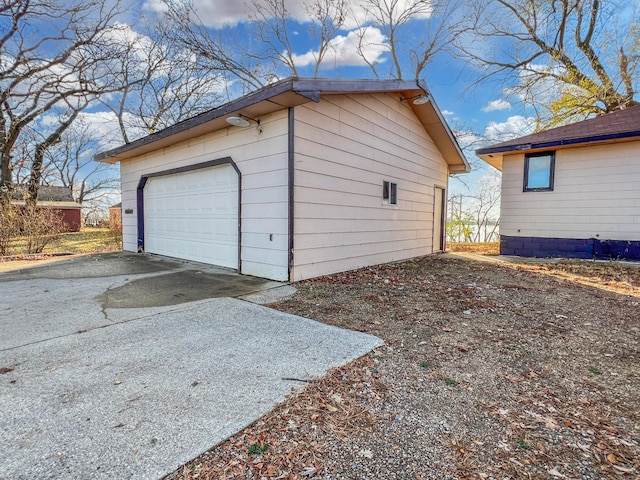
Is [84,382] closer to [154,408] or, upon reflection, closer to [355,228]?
[154,408]

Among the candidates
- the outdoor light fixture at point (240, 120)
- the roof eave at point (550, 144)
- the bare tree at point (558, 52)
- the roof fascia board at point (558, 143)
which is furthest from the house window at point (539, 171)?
the outdoor light fixture at point (240, 120)

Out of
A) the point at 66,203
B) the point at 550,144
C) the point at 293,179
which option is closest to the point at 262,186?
the point at 293,179

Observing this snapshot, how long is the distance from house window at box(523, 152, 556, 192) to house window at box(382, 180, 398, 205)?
4.26 meters

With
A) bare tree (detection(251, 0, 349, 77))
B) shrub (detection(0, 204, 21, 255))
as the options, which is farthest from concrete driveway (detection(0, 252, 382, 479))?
bare tree (detection(251, 0, 349, 77))

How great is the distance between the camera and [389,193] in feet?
25.5

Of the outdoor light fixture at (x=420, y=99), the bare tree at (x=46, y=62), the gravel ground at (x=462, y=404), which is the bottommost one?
the gravel ground at (x=462, y=404)

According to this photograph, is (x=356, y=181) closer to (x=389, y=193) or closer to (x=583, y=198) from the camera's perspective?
(x=389, y=193)

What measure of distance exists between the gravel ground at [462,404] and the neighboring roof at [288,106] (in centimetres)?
299

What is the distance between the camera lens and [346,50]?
568 inches

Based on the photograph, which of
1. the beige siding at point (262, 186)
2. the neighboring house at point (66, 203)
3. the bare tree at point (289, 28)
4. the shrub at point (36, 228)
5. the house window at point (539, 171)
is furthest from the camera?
the neighboring house at point (66, 203)

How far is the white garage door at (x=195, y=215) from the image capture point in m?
6.46

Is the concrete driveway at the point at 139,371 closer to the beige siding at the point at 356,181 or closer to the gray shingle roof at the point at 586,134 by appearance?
the beige siding at the point at 356,181

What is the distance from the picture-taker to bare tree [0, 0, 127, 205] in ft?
43.7

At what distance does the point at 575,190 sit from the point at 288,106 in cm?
813
